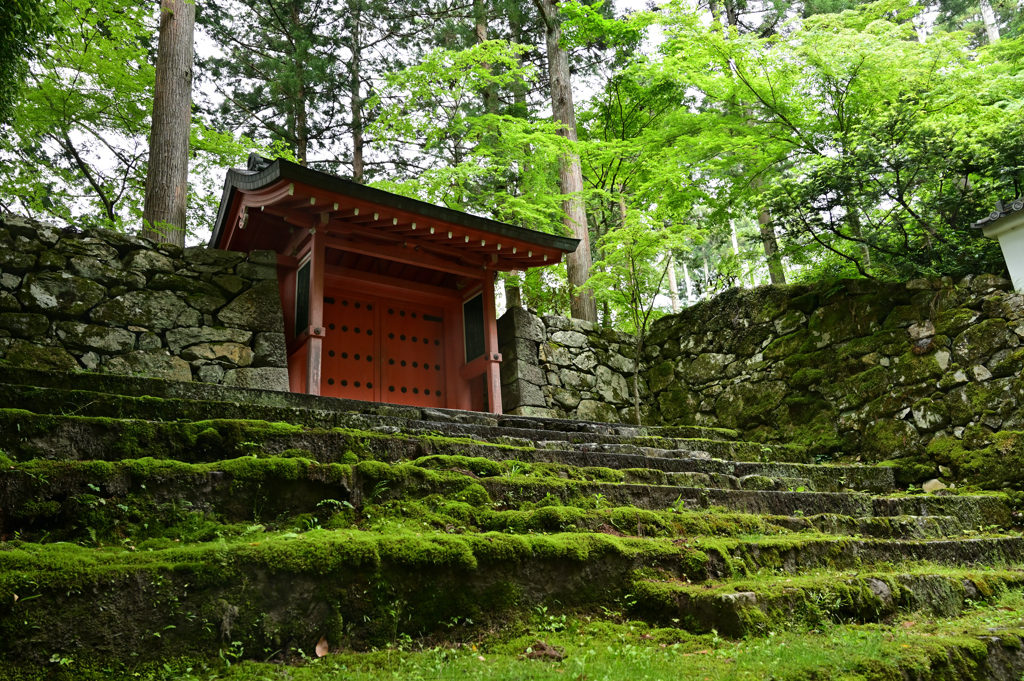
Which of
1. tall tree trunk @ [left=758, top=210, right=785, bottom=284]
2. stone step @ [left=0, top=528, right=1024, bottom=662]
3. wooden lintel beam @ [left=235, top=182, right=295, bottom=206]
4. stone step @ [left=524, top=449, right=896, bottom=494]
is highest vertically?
tall tree trunk @ [left=758, top=210, right=785, bottom=284]

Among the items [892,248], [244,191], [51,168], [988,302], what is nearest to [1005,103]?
[892,248]

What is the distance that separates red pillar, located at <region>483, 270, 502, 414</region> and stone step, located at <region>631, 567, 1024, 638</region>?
209 inches

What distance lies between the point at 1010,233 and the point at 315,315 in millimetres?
7644

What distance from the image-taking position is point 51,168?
1190 centimetres

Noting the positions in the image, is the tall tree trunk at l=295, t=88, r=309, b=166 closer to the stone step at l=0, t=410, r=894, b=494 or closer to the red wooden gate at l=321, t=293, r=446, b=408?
the red wooden gate at l=321, t=293, r=446, b=408

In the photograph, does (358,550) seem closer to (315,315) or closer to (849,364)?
(315,315)

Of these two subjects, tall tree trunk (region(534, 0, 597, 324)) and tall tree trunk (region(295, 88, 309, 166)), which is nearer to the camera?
tall tree trunk (region(534, 0, 597, 324))

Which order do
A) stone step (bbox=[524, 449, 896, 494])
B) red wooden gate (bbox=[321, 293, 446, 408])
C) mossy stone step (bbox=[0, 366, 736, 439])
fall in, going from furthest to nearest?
red wooden gate (bbox=[321, 293, 446, 408])
stone step (bbox=[524, 449, 896, 494])
mossy stone step (bbox=[0, 366, 736, 439])

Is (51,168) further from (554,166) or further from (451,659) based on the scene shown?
(451,659)

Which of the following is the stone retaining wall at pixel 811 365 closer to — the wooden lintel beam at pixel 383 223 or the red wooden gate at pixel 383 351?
the red wooden gate at pixel 383 351

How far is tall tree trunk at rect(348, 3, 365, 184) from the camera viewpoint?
577 inches

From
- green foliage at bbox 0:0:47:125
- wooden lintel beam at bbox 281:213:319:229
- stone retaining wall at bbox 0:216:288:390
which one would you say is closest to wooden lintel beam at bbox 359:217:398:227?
wooden lintel beam at bbox 281:213:319:229

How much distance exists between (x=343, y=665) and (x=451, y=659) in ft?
1.38

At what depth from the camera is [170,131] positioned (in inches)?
382
